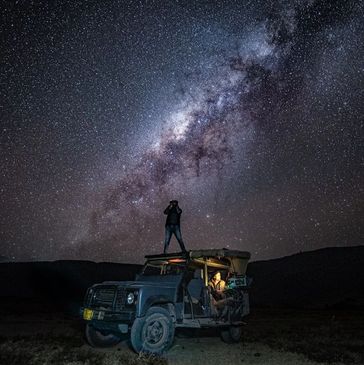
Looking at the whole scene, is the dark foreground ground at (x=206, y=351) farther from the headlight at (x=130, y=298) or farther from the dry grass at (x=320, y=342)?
the headlight at (x=130, y=298)

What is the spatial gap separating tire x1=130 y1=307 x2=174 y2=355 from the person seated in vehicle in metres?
2.03

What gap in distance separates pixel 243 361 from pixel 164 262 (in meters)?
3.59

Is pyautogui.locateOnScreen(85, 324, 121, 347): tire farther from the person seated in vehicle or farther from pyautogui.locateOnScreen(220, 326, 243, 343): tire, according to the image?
pyautogui.locateOnScreen(220, 326, 243, 343): tire

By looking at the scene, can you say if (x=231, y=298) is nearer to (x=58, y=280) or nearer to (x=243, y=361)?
(x=243, y=361)

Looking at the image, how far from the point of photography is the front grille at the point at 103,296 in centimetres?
940

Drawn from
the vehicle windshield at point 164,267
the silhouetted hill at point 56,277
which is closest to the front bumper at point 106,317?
the vehicle windshield at point 164,267

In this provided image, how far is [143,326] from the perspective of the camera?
28.7ft

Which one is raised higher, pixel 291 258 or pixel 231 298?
pixel 291 258

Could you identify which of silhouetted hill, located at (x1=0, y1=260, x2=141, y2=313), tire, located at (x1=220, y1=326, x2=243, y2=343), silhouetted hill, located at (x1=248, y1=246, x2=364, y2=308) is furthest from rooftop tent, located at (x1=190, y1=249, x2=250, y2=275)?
silhouetted hill, located at (x1=0, y1=260, x2=141, y2=313)

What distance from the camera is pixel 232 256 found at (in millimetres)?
11430

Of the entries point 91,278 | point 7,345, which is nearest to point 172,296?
point 7,345

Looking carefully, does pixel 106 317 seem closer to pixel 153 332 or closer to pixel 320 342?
pixel 153 332

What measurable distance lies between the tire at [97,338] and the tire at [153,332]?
5.77 ft

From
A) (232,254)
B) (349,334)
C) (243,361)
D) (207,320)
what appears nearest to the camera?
(243,361)
